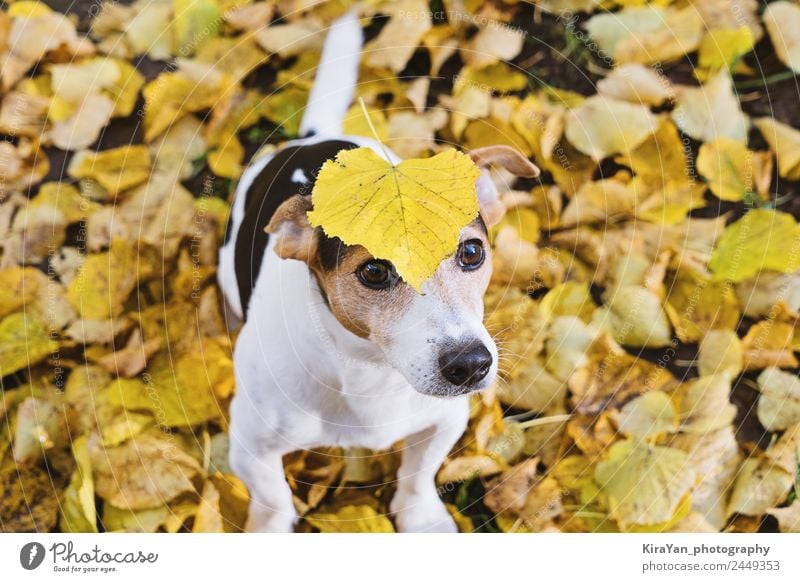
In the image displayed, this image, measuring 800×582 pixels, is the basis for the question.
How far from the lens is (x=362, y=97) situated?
3.70ft

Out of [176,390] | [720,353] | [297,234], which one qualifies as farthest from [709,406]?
[176,390]

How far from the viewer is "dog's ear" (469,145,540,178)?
0.97 metres

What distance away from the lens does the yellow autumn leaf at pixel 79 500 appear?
3.51ft

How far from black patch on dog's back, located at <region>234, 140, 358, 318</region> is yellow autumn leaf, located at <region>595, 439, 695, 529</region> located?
64 centimetres

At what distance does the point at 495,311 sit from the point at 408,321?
0.95 feet

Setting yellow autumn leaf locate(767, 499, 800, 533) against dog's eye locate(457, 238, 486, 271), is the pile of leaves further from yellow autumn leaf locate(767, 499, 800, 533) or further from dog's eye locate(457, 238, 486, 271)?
dog's eye locate(457, 238, 486, 271)

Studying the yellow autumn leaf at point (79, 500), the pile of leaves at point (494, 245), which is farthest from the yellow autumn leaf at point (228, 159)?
the yellow autumn leaf at point (79, 500)

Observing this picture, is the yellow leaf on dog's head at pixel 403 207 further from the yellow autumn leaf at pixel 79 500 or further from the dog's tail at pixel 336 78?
the yellow autumn leaf at pixel 79 500

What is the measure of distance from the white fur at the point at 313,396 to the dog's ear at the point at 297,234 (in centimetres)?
4

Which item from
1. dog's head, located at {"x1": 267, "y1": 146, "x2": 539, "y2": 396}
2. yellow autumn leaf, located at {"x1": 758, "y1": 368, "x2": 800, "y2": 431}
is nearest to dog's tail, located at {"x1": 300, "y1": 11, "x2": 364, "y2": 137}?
dog's head, located at {"x1": 267, "y1": 146, "x2": 539, "y2": 396}

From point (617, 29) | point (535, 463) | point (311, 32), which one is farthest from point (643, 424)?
point (311, 32)

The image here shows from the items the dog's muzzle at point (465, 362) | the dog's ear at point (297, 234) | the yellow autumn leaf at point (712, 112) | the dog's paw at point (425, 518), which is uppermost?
the yellow autumn leaf at point (712, 112)

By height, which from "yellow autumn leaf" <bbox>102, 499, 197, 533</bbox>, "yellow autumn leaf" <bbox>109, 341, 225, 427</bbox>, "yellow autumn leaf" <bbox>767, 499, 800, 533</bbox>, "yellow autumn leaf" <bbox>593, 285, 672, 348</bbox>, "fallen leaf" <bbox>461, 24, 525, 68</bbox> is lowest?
"yellow autumn leaf" <bbox>767, 499, 800, 533</bbox>

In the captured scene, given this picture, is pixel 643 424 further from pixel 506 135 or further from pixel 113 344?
pixel 113 344
